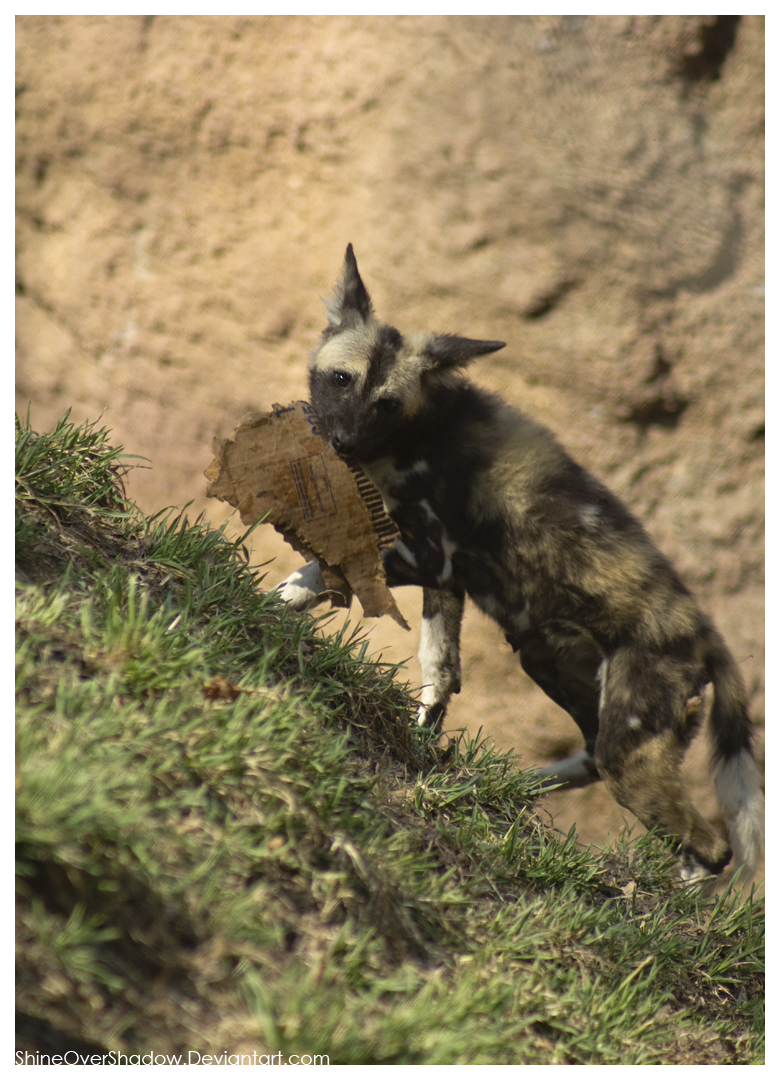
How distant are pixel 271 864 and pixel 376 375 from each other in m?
2.52

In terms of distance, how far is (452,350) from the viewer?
13.6 ft

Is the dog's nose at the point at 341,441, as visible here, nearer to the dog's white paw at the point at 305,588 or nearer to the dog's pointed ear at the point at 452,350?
the dog's white paw at the point at 305,588

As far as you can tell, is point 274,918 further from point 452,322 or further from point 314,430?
point 452,322

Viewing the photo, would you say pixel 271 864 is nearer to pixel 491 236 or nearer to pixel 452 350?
pixel 452 350

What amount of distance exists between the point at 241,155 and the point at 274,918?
6.92m

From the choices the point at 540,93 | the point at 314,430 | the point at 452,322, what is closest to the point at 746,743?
the point at 314,430

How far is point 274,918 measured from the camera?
2137 mm

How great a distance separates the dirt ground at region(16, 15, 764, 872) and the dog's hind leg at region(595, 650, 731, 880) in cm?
263

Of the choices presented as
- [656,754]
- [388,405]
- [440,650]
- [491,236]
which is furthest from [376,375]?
[491,236]

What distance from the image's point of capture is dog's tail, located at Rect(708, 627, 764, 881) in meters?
3.94

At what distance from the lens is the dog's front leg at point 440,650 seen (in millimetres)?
4395

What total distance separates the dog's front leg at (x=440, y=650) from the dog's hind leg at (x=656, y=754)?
0.85m

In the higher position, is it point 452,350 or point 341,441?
point 452,350

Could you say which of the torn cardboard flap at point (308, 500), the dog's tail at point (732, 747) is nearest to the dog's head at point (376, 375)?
the torn cardboard flap at point (308, 500)
